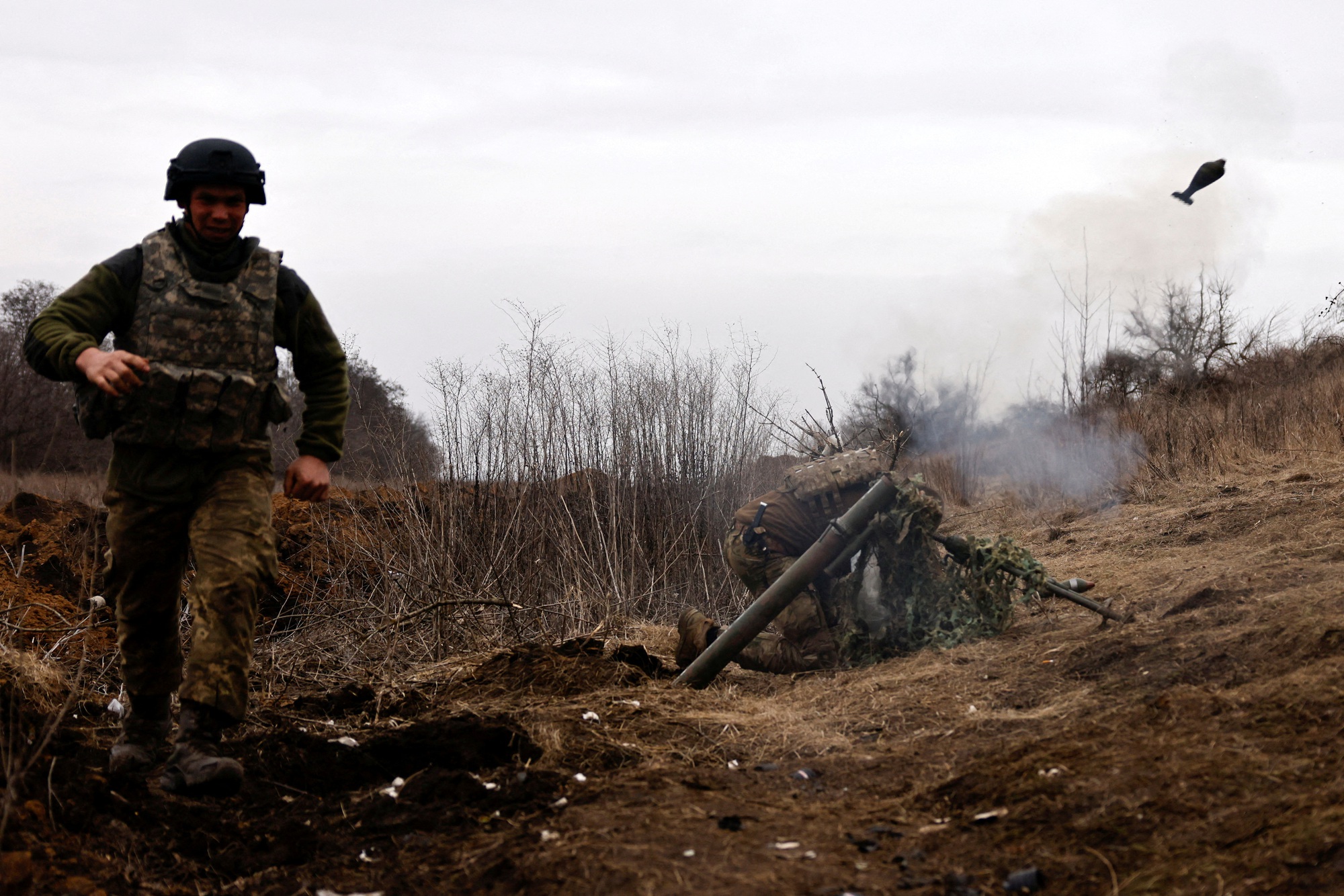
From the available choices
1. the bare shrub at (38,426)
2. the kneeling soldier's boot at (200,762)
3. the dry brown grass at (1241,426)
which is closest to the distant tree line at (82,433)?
the bare shrub at (38,426)

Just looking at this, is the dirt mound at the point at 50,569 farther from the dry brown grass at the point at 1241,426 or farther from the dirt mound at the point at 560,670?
the dry brown grass at the point at 1241,426

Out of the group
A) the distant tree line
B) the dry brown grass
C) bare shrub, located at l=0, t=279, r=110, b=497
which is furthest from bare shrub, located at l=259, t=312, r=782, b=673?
bare shrub, located at l=0, t=279, r=110, b=497

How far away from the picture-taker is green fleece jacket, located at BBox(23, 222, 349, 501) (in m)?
2.92

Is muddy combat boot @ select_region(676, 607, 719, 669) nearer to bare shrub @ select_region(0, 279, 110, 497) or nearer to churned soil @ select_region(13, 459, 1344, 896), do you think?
churned soil @ select_region(13, 459, 1344, 896)

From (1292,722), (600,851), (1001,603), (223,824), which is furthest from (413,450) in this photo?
(1292,722)

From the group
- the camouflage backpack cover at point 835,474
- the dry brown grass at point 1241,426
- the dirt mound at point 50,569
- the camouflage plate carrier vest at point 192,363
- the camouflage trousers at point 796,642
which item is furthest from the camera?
the dry brown grass at point 1241,426

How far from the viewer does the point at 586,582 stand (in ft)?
24.5

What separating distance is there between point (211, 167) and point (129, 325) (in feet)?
1.68

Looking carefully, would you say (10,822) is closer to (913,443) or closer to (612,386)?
(612,386)

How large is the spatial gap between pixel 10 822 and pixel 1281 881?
2571 millimetres

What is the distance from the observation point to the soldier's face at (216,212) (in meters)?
3.09

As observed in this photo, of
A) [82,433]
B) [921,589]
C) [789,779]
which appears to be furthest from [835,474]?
[82,433]

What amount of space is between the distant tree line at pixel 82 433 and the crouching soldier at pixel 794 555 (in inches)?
97.8

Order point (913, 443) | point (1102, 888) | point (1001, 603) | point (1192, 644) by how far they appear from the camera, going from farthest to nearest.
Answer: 1. point (913, 443)
2. point (1001, 603)
3. point (1192, 644)
4. point (1102, 888)
